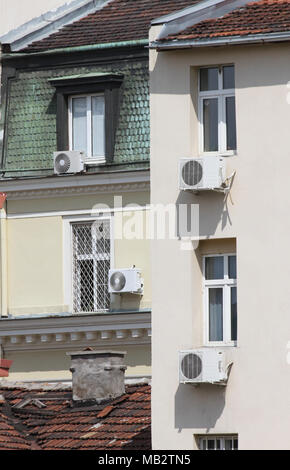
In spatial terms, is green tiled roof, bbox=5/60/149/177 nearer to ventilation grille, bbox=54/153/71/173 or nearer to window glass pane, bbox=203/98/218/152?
ventilation grille, bbox=54/153/71/173

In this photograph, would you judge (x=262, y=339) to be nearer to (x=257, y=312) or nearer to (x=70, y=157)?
(x=257, y=312)

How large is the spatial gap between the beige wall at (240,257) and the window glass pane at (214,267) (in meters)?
0.26

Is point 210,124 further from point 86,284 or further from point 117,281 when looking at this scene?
point 86,284

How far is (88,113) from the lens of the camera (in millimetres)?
57062

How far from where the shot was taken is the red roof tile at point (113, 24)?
190ft

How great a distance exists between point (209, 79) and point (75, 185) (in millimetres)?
12937

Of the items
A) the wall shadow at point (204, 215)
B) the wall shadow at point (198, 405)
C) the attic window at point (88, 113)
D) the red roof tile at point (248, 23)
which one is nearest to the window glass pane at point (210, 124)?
the wall shadow at point (204, 215)

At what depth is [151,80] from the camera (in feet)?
147

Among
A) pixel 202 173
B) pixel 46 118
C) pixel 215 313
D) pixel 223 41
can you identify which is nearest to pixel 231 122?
pixel 202 173

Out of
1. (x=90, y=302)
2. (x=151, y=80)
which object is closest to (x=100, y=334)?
(x=90, y=302)

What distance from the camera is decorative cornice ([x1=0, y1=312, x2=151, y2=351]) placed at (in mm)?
56469

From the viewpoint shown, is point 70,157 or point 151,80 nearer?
point 151,80

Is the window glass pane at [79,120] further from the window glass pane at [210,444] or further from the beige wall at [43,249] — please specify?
the window glass pane at [210,444]
